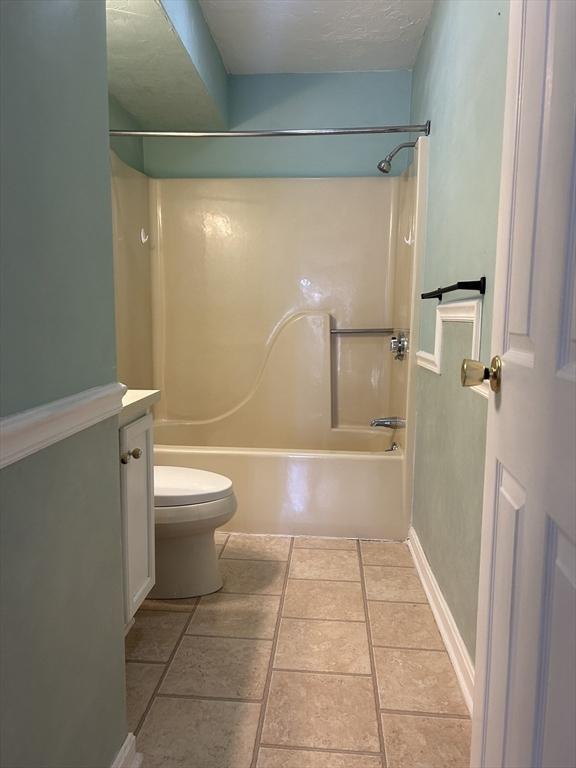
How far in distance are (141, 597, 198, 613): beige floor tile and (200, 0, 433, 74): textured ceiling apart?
98.6 inches

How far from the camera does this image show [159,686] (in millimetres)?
1528

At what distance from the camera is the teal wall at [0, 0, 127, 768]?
0.78m

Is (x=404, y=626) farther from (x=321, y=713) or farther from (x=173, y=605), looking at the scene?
(x=173, y=605)

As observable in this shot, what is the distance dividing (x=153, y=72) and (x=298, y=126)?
101 cm

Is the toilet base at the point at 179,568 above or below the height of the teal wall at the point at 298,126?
below

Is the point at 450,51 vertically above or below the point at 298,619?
above

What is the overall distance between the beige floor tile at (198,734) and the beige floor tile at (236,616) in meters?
0.33

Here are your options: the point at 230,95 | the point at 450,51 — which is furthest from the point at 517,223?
the point at 230,95

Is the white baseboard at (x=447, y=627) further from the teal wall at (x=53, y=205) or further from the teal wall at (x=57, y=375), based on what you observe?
the teal wall at (x=53, y=205)

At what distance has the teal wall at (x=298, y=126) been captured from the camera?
3.01 meters

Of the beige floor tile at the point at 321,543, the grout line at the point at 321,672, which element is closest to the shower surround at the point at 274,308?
the beige floor tile at the point at 321,543

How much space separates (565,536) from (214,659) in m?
1.35

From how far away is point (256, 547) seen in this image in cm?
242

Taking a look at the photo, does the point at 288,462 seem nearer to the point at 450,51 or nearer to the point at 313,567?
the point at 313,567
